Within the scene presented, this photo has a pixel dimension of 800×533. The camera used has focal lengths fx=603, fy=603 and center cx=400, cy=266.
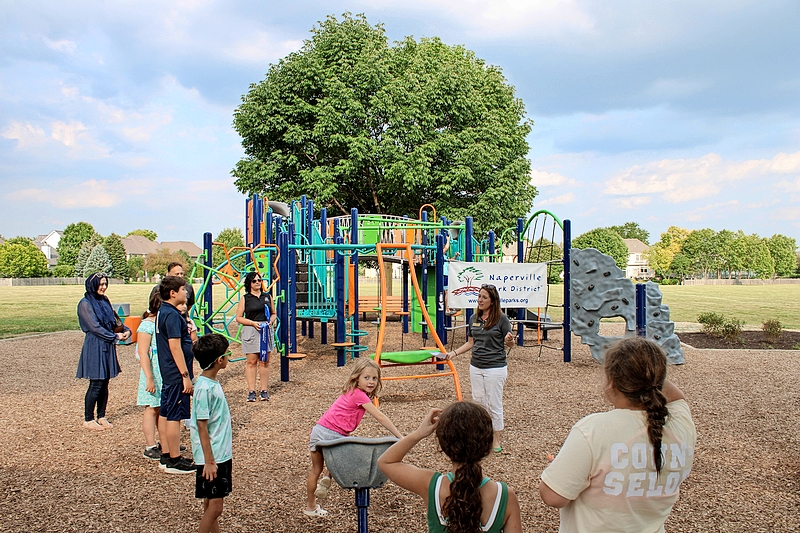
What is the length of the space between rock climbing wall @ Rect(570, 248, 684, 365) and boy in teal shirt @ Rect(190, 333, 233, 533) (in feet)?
27.5

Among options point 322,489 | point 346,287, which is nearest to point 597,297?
point 346,287

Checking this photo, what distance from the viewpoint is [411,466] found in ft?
7.34

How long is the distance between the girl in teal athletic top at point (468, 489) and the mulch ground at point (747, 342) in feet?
45.1

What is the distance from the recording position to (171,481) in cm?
498

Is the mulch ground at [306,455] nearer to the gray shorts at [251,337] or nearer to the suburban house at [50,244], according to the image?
the gray shorts at [251,337]

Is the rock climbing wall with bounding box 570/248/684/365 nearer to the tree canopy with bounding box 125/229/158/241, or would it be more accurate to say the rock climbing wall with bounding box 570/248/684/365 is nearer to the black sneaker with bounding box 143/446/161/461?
the black sneaker with bounding box 143/446/161/461

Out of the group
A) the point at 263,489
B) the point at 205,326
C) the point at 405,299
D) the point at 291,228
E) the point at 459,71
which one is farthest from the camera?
the point at 459,71

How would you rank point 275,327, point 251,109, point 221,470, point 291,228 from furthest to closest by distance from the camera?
point 251,109 → point 291,228 → point 275,327 → point 221,470

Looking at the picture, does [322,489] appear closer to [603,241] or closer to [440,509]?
[440,509]

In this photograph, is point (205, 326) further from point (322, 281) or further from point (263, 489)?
point (263, 489)

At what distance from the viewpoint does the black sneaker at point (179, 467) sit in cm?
515

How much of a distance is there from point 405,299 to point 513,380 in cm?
642

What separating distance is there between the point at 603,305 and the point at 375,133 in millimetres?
14928

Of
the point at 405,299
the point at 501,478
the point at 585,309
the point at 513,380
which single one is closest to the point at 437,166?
the point at 405,299
